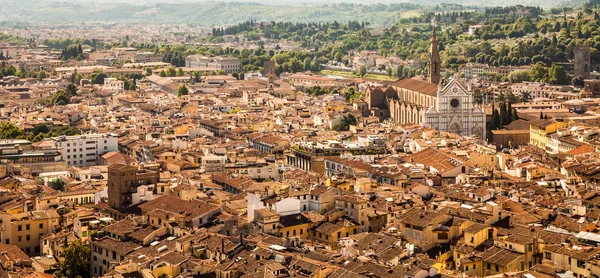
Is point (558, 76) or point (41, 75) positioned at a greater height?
point (558, 76)

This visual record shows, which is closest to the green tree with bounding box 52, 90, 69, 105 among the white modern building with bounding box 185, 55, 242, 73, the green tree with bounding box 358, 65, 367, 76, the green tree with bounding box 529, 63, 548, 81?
the green tree with bounding box 529, 63, 548, 81

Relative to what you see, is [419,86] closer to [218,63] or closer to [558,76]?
[558,76]

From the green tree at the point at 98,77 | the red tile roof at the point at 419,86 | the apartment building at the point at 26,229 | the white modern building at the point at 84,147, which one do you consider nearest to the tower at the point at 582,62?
the red tile roof at the point at 419,86

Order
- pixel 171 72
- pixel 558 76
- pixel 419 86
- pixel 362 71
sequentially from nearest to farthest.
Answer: pixel 419 86 < pixel 558 76 < pixel 171 72 < pixel 362 71

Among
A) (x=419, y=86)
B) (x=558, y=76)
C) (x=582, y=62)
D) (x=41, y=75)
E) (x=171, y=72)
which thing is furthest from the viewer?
(x=171, y=72)

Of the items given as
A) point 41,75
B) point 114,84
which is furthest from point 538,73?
point 41,75

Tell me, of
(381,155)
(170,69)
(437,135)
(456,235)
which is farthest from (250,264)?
(170,69)
